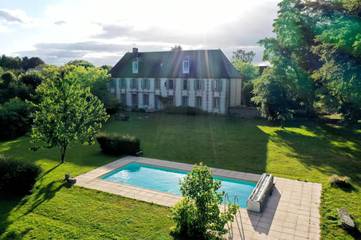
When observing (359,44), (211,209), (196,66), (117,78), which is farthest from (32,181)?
(117,78)

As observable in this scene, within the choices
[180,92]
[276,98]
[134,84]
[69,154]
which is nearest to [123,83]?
[134,84]

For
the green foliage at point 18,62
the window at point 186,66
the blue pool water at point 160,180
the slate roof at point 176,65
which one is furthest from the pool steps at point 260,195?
the green foliage at point 18,62

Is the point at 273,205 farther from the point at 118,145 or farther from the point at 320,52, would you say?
the point at 320,52

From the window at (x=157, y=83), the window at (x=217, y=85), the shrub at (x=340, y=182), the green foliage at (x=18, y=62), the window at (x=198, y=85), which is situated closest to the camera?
the shrub at (x=340, y=182)

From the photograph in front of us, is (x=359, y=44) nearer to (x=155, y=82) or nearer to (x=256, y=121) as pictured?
(x=256, y=121)

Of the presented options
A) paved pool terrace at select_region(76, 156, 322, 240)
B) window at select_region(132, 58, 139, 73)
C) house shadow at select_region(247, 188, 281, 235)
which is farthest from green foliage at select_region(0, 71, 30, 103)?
house shadow at select_region(247, 188, 281, 235)

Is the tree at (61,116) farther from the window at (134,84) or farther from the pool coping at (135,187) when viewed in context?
the window at (134,84)

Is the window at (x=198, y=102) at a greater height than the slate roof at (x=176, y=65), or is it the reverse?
the slate roof at (x=176, y=65)
